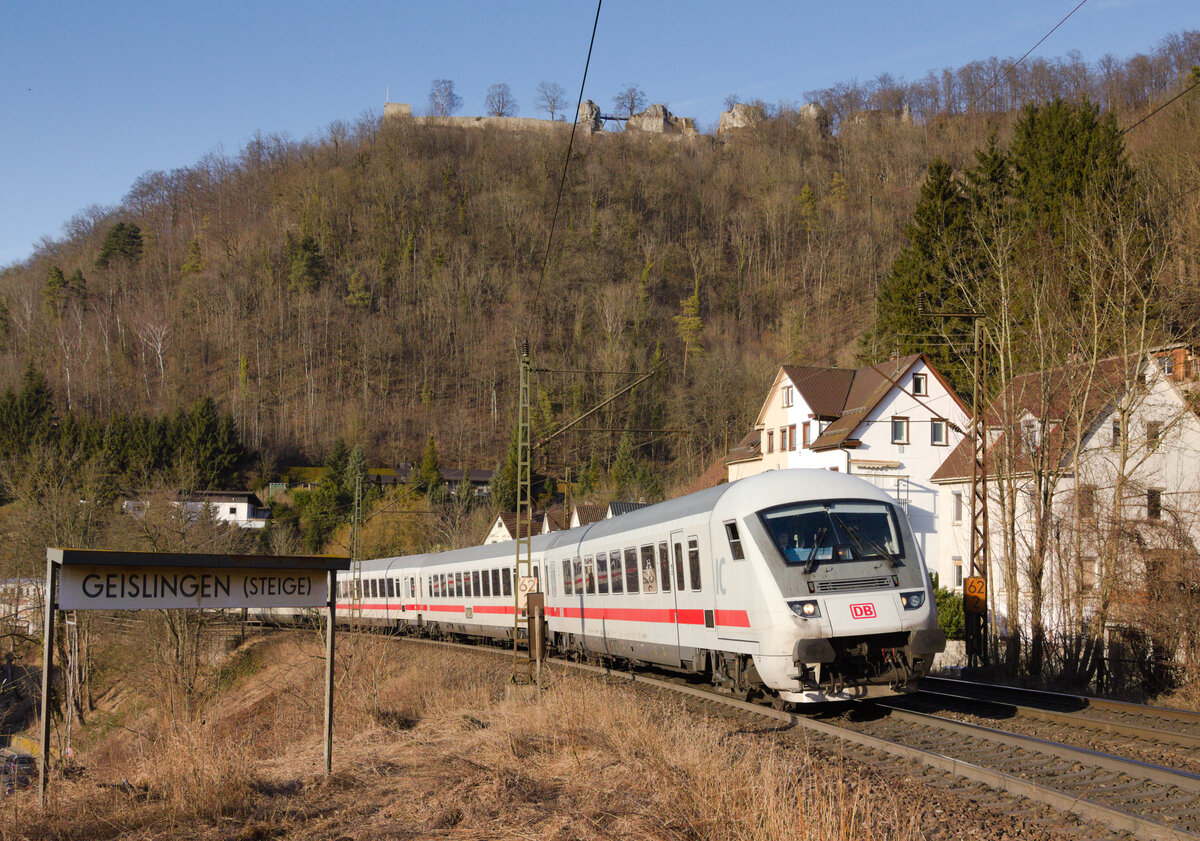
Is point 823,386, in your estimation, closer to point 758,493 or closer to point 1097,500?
point 1097,500

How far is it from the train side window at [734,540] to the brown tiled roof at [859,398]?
97.8 ft

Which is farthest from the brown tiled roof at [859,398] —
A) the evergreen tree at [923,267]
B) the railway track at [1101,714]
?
the railway track at [1101,714]

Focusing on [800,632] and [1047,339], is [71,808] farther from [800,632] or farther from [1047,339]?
[1047,339]

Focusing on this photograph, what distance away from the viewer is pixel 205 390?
107m

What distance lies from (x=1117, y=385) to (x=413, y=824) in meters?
17.7

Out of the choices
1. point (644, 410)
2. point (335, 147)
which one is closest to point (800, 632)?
point (644, 410)

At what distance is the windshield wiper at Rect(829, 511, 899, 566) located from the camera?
11.5 metres

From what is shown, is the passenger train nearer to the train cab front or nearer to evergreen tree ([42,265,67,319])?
the train cab front

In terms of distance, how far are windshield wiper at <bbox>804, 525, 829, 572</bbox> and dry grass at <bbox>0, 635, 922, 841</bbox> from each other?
1986mm

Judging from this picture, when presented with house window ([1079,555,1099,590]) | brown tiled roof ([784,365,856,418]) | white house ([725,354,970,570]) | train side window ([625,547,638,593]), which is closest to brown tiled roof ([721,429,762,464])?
white house ([725,354,970,570])

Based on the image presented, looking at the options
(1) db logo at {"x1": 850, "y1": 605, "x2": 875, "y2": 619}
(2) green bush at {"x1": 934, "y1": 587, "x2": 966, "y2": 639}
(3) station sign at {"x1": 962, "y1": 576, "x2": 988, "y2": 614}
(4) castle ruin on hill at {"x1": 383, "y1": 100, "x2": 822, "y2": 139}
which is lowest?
(2) green bush at {"x1": 934, "y1": 587, "x2": 966, "y2": 639}

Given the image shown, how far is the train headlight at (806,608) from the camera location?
1094cm

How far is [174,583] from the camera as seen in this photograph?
829 centimetres

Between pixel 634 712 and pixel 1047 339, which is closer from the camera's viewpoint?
pixel 634 712
